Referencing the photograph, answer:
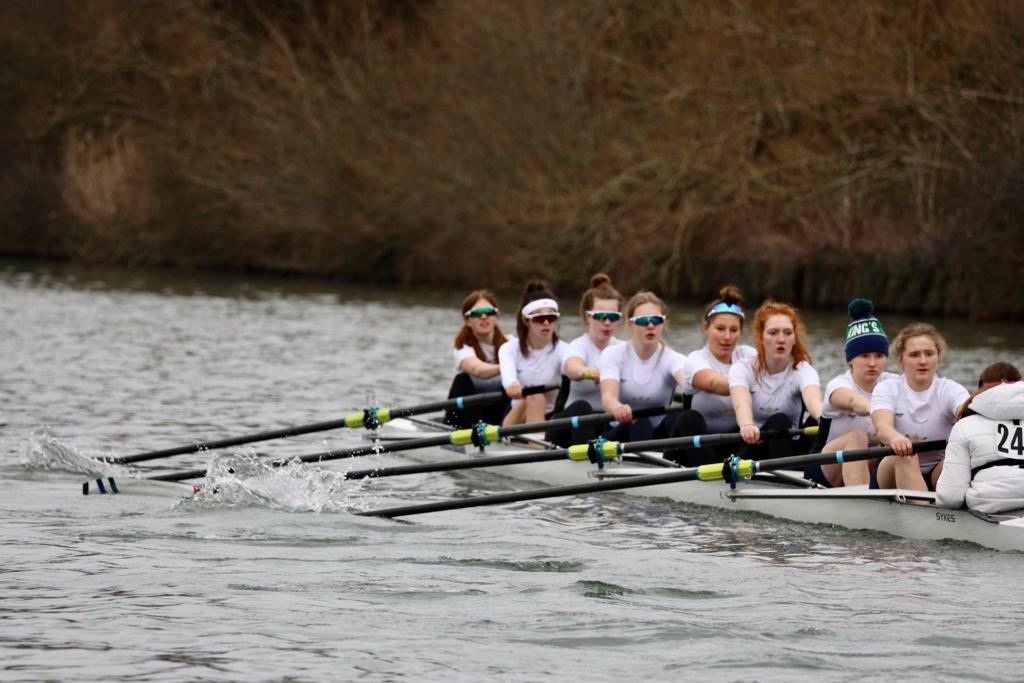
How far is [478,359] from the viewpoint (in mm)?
12703

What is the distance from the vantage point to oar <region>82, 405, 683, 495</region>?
10812mm

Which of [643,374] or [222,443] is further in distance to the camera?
[222,443]

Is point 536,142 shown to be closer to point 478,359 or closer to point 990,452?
point 478,359

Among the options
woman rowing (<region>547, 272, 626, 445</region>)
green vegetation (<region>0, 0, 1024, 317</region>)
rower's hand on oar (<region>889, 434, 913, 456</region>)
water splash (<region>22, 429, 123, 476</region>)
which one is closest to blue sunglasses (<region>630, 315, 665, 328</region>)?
woman rowing (<region>547, 272, 626, 445</region>)

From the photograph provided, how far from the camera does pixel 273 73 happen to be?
3847cm

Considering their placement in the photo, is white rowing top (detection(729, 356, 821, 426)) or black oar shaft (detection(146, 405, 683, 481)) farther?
black oar shaft (detection(146, 405, 683, 481))

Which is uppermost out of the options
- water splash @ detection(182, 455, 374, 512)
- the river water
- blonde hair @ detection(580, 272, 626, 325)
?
blonde hair @ detection(580, 272, 626, 325)

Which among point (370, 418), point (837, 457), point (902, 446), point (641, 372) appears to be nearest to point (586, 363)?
point (641, 372)

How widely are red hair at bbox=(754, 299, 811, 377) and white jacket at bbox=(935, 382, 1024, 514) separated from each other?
1.71m

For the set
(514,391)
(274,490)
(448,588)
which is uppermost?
(514,391)

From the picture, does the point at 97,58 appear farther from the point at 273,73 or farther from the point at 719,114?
the point at 719,114

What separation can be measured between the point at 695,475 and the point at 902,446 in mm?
1231

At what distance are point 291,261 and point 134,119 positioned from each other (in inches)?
256

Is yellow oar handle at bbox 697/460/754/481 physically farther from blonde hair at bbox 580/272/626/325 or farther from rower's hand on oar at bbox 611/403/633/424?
blonde hair at bbox 580/272/626/325
